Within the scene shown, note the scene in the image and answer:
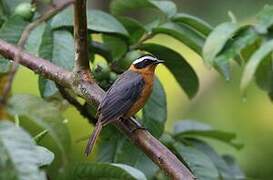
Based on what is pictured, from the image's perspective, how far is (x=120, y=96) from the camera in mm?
3109

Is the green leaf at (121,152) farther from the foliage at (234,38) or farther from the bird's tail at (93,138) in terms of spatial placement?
the foliage at (234,38)

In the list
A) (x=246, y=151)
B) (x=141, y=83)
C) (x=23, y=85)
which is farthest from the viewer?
(x=246, y=151)

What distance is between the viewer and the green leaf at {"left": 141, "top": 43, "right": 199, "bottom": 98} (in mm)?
2914

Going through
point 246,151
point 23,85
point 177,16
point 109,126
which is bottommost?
point 246,151

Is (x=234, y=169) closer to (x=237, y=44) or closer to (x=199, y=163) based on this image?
(x=199, y=163)

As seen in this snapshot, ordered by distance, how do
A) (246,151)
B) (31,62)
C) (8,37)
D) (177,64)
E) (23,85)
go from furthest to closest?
(246,151), (23,85), (177,64), (8,37), (31,62)

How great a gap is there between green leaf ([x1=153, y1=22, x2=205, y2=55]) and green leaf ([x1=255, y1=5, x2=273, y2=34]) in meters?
0.73

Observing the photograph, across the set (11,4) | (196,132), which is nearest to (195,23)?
(196,132)

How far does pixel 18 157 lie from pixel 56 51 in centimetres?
132

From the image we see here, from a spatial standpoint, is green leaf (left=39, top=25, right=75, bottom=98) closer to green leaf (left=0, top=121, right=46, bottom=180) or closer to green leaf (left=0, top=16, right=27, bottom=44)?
green leaf (left=0, top=16, right=27, bottom=44)

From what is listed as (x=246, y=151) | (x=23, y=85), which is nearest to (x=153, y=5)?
(x=23, y=85)

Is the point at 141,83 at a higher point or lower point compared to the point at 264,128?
higher

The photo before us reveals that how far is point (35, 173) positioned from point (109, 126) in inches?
55.9

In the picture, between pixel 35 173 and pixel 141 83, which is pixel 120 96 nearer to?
pixel 141 83
